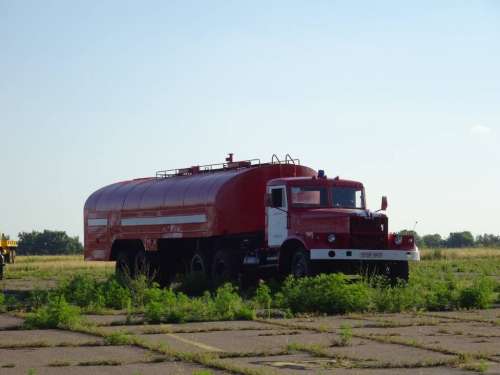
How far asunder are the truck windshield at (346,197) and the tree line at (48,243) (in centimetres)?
15788

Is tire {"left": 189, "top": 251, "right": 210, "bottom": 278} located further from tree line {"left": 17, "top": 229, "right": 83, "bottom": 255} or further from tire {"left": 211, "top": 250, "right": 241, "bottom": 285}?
tree line {"left": 17, "top": 229, "right": 83, "bottom": 255}

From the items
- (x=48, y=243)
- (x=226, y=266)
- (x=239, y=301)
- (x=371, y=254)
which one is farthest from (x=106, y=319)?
(x=48, y=243)

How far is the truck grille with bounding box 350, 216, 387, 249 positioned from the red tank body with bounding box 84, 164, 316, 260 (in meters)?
4.21

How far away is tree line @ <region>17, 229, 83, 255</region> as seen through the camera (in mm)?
184250

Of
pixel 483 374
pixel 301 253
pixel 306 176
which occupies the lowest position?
pixel 483 374

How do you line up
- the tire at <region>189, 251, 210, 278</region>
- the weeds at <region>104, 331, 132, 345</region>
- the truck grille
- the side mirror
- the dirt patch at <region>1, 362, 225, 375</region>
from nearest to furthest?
the dirt patch at <region>1, 362, 225, 375</region>, the weeds at <region>104, 331, 132, 345</region>, the truck grille, the side mirror, the tire at <region>189, 251, 210, 278</region>

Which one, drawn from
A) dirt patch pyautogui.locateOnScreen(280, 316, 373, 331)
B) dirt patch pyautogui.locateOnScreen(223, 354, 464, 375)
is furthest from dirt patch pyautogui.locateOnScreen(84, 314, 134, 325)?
dirt patch pyautogui.locateOnScreen(223, 354, 464, 375)

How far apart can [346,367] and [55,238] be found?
181783mm

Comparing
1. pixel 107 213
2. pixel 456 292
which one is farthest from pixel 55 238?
pixel 456 292

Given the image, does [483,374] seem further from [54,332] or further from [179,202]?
[179,202]

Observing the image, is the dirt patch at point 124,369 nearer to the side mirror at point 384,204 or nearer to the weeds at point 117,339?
the weeds at point 117,339

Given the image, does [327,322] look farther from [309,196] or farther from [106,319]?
[309,196]

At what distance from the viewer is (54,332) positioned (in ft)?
53.3

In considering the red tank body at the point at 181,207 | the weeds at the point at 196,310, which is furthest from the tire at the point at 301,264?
the weeds at the point at 196,310
